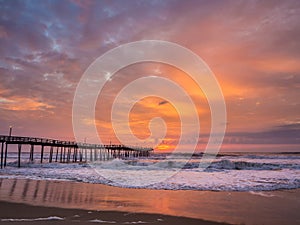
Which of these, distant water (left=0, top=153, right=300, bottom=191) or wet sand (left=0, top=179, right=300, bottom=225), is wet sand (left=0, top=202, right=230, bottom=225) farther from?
distant water (left=0, top=153, right=300, bottom=191)

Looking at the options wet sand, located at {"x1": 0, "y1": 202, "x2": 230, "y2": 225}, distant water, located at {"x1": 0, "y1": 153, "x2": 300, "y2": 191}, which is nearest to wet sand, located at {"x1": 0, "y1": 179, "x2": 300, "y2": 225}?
wet sand, located at {"x1": 0, "y1": 202, "x2": 230, "y2": 225}

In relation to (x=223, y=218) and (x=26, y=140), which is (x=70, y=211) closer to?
(x=223, y=218)

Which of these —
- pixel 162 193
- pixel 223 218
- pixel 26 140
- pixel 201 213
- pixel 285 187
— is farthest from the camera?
pixel 26 140

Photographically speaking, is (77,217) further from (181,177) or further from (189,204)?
(181,177)

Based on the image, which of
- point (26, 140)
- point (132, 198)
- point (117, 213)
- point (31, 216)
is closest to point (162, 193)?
point (132, 198)

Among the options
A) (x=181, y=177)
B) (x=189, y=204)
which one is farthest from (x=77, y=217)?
(x=181, y=177)

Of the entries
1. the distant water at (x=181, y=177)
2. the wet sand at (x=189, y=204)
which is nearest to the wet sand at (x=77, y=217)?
the wet sand at (x=189, y=204)

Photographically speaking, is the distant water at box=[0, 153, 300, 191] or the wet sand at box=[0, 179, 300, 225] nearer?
the wet sand at box=[0, 179, 300, 225]

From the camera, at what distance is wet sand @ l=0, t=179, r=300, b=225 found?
872 cm

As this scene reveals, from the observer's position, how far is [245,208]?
32.7 ft

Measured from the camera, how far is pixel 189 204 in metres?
→ 10.6

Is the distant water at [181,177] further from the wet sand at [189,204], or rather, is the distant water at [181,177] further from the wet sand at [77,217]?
the wet sand at [77,217]

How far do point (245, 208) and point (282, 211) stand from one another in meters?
1.22

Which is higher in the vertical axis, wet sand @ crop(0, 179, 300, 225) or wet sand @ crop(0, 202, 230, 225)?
wet sand @ crop(0, 202, 230, 225)
